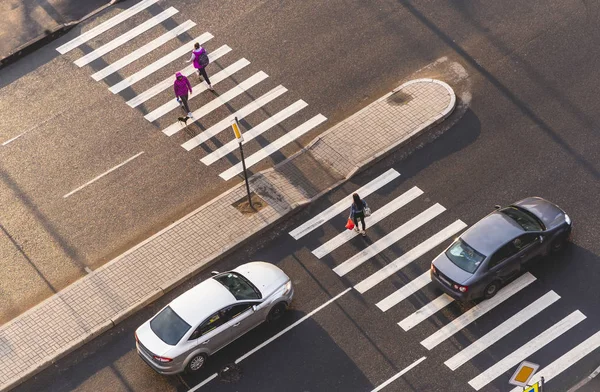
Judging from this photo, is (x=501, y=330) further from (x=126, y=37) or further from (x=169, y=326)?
(x=126, y=37)

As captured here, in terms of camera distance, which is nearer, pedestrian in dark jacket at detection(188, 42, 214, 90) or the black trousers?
pedestrian in dark jacket at detection(188, 42, 214, 90)

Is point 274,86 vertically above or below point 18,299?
above

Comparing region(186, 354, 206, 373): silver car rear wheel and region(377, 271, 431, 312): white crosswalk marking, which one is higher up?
region(377, 271, 431, 312): white crosswalk marking

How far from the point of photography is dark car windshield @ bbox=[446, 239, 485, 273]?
1006 inches

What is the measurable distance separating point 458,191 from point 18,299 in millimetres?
12685

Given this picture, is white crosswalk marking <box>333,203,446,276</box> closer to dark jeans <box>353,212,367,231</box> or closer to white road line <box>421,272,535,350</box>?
dark jeans <box>353,212,367,231</box>

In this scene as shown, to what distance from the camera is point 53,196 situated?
29625mm

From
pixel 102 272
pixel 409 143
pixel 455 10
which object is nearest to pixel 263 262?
pixel 102 272

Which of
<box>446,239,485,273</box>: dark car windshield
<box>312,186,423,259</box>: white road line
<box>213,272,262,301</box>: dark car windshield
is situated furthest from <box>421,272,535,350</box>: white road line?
<box>213,272,262,301</box>: dark car windshield

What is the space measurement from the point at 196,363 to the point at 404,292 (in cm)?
579

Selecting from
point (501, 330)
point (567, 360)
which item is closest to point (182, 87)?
point (501, 330)

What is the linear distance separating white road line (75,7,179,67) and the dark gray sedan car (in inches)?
573

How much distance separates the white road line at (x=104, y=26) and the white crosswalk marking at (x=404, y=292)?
49.9 ft

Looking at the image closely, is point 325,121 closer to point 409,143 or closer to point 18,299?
point 409,143
